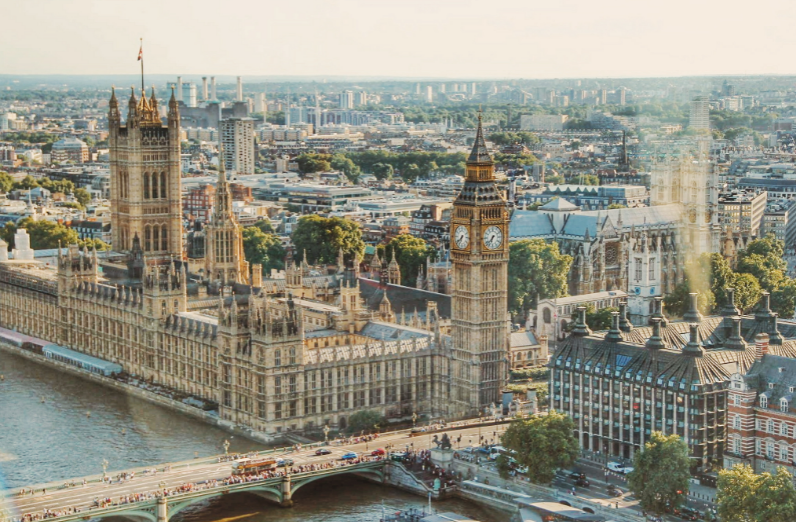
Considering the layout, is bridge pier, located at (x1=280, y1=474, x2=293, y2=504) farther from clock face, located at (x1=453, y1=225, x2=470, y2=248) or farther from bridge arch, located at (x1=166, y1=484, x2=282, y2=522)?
clock face, located at (x1=453, y1=225, x2=470, y2=248)

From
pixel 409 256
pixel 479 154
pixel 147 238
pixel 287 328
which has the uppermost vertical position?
pixel 479 154

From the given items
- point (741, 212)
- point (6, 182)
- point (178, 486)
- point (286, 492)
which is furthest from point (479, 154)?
point (6, 182)

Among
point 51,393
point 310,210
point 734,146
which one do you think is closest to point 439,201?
point 310,210

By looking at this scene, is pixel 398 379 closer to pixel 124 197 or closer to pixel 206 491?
pixel 206 491

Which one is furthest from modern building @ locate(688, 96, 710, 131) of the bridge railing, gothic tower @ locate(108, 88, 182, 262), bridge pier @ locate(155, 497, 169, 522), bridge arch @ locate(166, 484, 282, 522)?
bridge pier @ locate(155, 497, 169, 522)

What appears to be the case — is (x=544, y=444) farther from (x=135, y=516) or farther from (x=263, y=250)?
(x=263, y=250)

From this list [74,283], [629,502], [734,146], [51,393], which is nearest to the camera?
[629,502]
